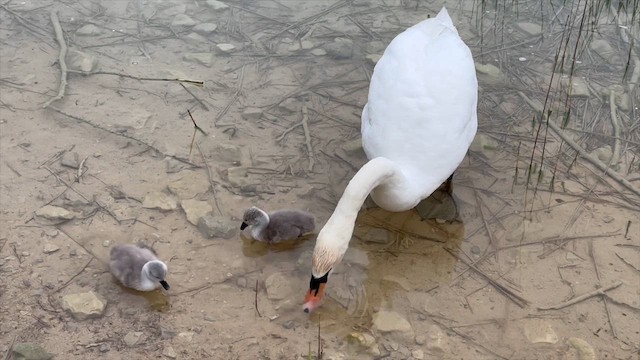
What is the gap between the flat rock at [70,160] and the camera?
537 centimetres

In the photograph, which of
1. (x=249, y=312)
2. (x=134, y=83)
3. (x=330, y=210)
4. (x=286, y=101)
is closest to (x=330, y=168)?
(x=330, y=210)

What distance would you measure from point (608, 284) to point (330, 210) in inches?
75.3

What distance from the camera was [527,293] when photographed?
4.68 m

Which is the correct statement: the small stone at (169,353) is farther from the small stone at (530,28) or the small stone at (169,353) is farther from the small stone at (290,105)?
the small stone at (530,28)

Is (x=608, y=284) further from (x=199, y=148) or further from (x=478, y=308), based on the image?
(x=199, y=148)

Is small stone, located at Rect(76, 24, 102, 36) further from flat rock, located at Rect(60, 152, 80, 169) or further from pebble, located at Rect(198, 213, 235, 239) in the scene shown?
pebble, located at Rect(198, 213, 235, 239)

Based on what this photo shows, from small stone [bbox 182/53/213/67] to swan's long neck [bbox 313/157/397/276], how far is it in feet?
8.74

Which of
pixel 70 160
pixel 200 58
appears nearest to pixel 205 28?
pixel 200 58

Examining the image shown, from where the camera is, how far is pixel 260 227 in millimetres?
4777

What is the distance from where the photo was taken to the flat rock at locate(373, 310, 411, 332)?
436cm

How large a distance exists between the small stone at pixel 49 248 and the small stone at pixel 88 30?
116 inches

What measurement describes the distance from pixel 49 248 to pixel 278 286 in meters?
1.48

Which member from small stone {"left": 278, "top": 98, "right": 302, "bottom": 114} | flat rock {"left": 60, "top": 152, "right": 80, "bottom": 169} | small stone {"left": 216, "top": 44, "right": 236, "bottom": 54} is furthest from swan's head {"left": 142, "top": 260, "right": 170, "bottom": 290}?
small stone {"left": 216, "top": 44, "right": 236, "bottom": 54}

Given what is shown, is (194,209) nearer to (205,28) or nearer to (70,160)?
(70,160)
